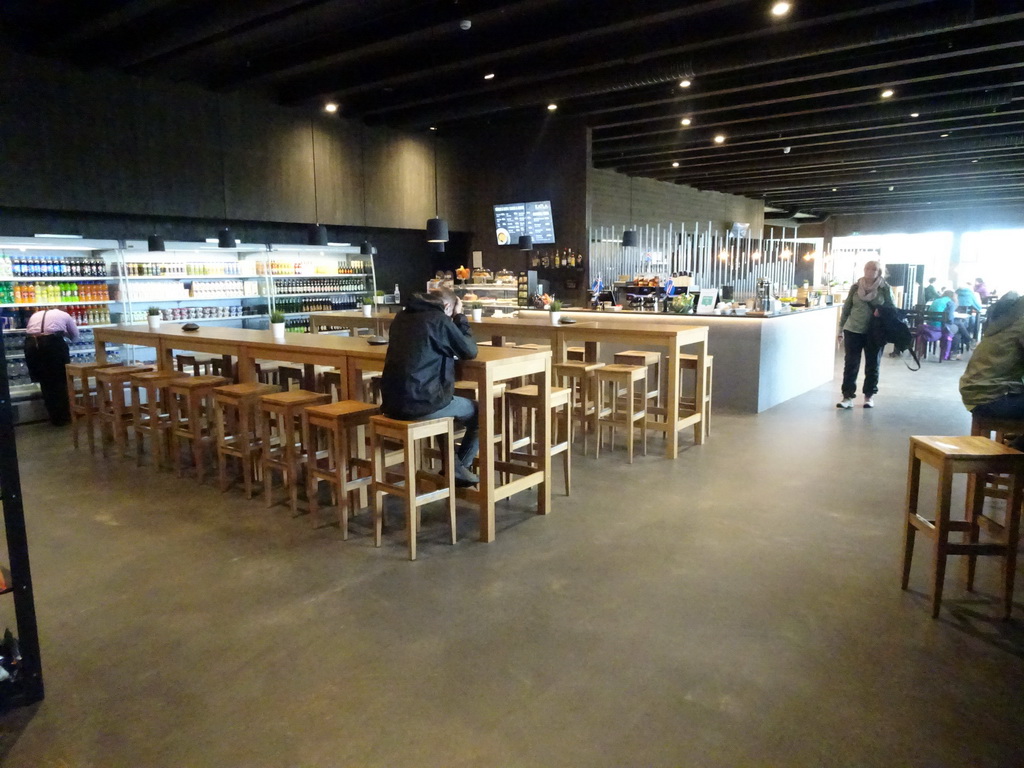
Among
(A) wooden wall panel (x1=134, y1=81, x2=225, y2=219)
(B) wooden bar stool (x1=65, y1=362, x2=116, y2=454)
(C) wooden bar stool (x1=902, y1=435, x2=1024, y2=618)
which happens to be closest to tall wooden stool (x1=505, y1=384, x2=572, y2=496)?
(C) wooden bar stool (x1=902, y1=435, x2=1024, y2=618)

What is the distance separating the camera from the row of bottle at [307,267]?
338 inches

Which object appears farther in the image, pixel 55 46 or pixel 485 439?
pixel 55 46

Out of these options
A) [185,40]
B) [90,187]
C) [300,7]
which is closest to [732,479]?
[300,7]

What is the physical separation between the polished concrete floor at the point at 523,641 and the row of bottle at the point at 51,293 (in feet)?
10.1

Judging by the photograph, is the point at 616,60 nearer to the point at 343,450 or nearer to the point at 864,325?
the point at 864,325

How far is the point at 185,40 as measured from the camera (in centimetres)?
609

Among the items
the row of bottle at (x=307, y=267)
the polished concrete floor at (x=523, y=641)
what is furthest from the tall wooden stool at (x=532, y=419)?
the row of bottle at (x=307, y=267)

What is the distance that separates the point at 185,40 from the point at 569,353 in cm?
441

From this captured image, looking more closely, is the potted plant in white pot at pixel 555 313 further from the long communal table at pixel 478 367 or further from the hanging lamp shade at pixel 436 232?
the hanging lamp shade at pixel 436 232

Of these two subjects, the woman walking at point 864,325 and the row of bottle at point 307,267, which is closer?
the woman walking at point 864,325

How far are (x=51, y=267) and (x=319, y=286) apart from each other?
315cm

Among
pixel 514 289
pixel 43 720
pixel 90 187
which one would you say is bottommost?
pixel 43 720

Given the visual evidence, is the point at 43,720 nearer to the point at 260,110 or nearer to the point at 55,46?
the point at 55,46

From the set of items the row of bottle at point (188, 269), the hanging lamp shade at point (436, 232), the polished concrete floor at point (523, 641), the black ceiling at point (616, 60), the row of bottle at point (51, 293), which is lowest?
the polished concrete floor at point (523, 641)
